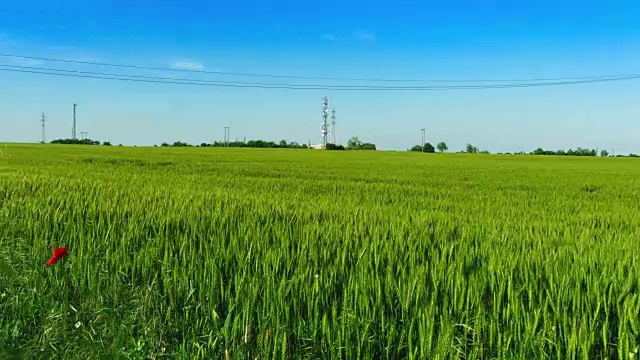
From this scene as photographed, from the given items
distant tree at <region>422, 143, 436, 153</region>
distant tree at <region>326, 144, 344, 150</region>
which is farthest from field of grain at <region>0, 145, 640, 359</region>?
distant tree at <region>422, 143, 436, 153</region>

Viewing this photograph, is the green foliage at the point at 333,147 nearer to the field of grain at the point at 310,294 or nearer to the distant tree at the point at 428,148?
the distant tree at the point at 428,148

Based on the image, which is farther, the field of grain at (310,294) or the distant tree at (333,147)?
the distant tree at (333,147)

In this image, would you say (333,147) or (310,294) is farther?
(333,147)

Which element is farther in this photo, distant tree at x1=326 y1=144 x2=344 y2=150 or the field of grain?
distant tree at x1=326 y1=144 x2=344 y2=150

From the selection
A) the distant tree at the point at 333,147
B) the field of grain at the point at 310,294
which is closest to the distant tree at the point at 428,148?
the distant tree at the point at 333,147

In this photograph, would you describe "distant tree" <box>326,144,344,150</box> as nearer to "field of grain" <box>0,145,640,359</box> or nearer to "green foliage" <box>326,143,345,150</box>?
"green foliage" <box>326,143,345,150</box>

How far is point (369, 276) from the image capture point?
2574 millimetres

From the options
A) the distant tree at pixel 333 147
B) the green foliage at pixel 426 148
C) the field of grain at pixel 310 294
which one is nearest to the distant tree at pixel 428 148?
the green foliage at pixel 426 148

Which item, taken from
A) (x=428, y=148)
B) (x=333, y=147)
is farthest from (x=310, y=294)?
(x=428, y=148)

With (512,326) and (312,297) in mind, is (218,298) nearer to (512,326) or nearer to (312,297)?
(312,297)

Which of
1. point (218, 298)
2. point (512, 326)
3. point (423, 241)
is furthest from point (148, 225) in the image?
point (512, 326)

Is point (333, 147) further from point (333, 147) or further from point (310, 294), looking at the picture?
point (310, 294)

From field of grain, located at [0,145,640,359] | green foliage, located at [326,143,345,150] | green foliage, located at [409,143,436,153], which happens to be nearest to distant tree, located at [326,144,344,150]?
green foliage, located at [326,143,345,150]

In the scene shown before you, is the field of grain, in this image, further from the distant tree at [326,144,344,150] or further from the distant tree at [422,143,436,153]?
the distant tree at [422,143,436,153]
